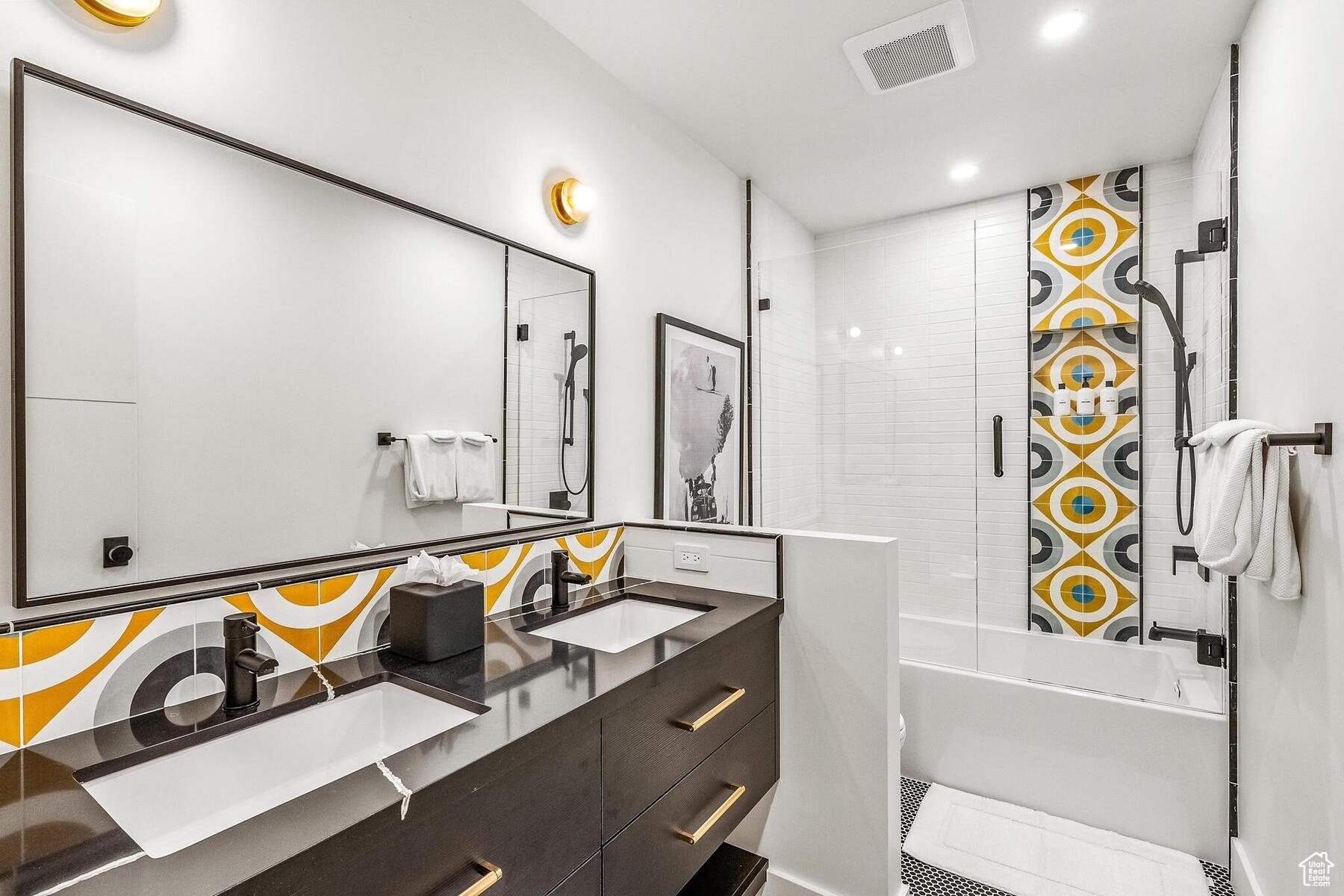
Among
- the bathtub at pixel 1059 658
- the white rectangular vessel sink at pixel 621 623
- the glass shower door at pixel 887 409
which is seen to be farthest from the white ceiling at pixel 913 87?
the bathtub at pixel 1059 658

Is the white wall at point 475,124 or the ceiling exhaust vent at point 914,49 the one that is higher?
the ceiling exhaust vent at point 914,49

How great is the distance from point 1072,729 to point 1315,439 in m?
1.45

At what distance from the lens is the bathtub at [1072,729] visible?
7.06 ft

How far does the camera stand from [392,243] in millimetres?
1479

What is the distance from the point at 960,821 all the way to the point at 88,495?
2643 millimetres

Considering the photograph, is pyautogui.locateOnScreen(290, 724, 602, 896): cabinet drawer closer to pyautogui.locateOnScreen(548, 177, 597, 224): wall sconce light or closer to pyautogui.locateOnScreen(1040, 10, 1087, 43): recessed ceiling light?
pyautogui.locateOnScreen(548, 177, 597, 224): wall sconce light

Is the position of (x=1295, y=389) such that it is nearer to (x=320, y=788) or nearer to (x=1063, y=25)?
A: (x=1063, y=25)

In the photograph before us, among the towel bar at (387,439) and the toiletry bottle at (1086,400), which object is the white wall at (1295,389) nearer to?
the toiletry bottle at (1086,400)

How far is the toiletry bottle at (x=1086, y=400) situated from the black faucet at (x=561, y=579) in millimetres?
2171

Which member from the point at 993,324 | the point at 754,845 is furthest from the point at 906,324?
the point at 754,845

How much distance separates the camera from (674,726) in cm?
134

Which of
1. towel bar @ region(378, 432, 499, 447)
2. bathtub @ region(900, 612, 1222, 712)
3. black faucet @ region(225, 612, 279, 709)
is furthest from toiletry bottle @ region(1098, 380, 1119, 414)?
black faucet @ region(225, 612, 279, 709)

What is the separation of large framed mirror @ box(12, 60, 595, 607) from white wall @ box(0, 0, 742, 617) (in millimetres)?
55

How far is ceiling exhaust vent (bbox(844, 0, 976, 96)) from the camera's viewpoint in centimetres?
191
